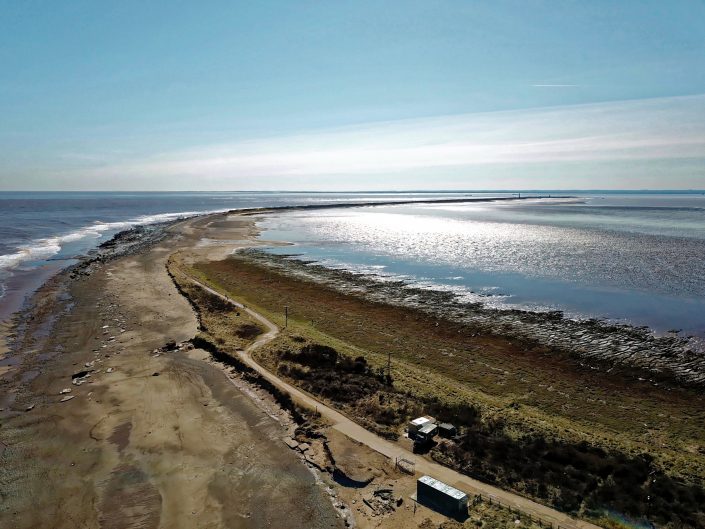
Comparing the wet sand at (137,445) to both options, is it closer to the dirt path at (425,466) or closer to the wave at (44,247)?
the dirt path at (425,466)

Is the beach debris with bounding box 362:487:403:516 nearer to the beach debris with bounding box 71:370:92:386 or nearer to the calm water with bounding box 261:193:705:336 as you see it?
the beach debris with bounding box 71:370:92:386

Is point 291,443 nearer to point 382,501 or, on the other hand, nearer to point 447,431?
point 382,501

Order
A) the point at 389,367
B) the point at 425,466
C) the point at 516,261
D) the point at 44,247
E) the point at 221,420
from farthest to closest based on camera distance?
the point at 44,247 < the point at 516,261 < the point at 389,367 < the point at 221,420 < the point at 425,466

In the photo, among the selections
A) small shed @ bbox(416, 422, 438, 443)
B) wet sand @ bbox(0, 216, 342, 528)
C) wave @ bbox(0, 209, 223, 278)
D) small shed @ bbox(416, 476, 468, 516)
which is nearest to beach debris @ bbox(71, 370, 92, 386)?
wet sand @ bbox(0, 216, 342, 528)

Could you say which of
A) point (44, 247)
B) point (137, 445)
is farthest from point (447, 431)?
point (44, 247)

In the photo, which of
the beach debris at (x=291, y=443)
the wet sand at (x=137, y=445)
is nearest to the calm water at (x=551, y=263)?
the beach debris at (x=291, y=443)

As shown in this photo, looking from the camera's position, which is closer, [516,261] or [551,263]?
[551,263]
